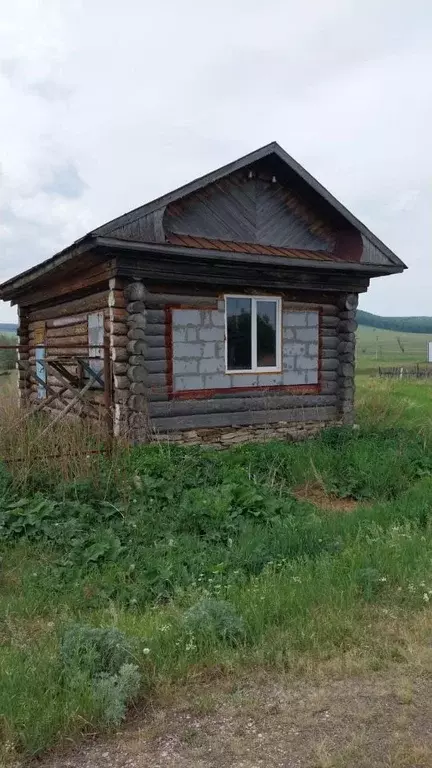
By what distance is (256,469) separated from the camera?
29.2 ft

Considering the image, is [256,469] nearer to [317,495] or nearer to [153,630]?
[317,495]

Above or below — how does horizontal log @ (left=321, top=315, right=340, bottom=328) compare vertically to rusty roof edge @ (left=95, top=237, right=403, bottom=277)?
below

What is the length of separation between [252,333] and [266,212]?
247cm

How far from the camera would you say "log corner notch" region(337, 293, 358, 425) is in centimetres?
1155

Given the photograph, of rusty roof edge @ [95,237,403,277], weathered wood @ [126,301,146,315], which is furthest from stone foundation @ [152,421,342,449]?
rusty roof edge @ [95,237,403,277]

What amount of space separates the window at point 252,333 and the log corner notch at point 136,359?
177 centimetres

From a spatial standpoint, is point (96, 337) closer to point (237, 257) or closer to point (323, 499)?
point (237, 257)

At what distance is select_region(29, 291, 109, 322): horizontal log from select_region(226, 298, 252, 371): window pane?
224 centimetres

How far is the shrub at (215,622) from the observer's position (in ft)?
11.9

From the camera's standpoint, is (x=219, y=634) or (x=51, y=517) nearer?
(x=219, y=634)

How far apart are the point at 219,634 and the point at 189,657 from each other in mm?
287

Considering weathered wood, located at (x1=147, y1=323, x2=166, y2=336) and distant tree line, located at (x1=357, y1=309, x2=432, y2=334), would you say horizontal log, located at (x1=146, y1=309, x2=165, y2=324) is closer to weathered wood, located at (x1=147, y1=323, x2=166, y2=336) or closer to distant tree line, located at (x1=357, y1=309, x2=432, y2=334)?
weathered wood, located at (x1=147, y1=323, x2=166, y2=336)

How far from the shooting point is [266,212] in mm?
11039

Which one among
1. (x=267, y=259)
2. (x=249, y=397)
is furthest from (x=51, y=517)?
(x=267, y=259)
